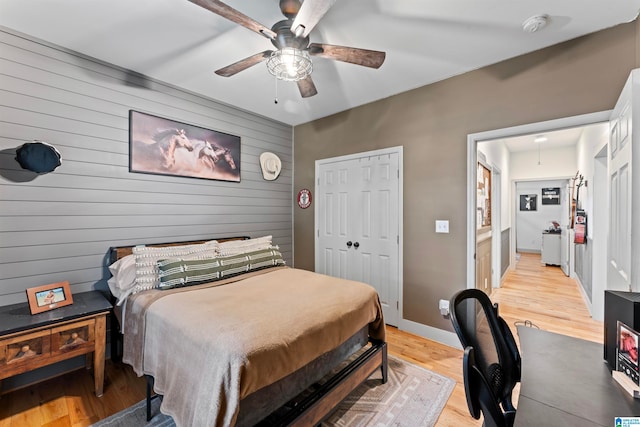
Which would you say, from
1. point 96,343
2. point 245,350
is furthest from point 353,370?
point 96,343

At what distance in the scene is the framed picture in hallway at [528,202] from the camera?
873cm

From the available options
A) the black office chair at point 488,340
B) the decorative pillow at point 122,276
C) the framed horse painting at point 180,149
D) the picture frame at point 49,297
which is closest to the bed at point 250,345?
the decorative pillow at point 122,276

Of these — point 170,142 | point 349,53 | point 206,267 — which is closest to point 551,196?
point 349,53

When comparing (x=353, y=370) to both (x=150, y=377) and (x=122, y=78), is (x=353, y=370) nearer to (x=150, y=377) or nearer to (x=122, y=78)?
(x=150, y=377)

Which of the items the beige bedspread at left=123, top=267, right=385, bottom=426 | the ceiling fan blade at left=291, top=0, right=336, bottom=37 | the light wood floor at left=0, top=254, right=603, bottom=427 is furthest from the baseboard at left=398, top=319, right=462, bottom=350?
the ceiling fan blade at left=291, top=0, right=336, bottom=37

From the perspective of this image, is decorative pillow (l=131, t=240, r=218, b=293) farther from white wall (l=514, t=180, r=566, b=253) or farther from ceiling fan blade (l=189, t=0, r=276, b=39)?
white wall (l=514, t=180, r=566, b=253)

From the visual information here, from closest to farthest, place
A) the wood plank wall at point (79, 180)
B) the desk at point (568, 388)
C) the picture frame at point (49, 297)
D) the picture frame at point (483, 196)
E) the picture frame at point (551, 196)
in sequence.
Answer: the desk at point (568, 388)
the picture frame at point (49, 297)
the wood plank wall at point (79, 180)
the picture frame at point (483, 196)
the picture frame at point (551, 196)

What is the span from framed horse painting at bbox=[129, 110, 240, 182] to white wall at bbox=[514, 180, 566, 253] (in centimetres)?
887

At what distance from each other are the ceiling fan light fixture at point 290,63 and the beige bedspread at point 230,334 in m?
1.63

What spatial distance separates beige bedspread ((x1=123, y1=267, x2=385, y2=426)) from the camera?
135 cm

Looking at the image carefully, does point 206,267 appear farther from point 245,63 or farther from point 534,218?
point 534,218

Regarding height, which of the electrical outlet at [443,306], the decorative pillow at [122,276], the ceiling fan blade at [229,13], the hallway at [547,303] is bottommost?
the hallway at [547,303]

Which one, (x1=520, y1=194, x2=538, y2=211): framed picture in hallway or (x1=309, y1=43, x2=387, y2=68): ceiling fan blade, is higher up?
(x1=309, y1=43, x2=387, y2=68): ceiling fan blade

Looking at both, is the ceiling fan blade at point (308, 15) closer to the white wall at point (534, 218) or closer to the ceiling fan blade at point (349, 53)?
the ceiling fan blade at point (349, 53)
